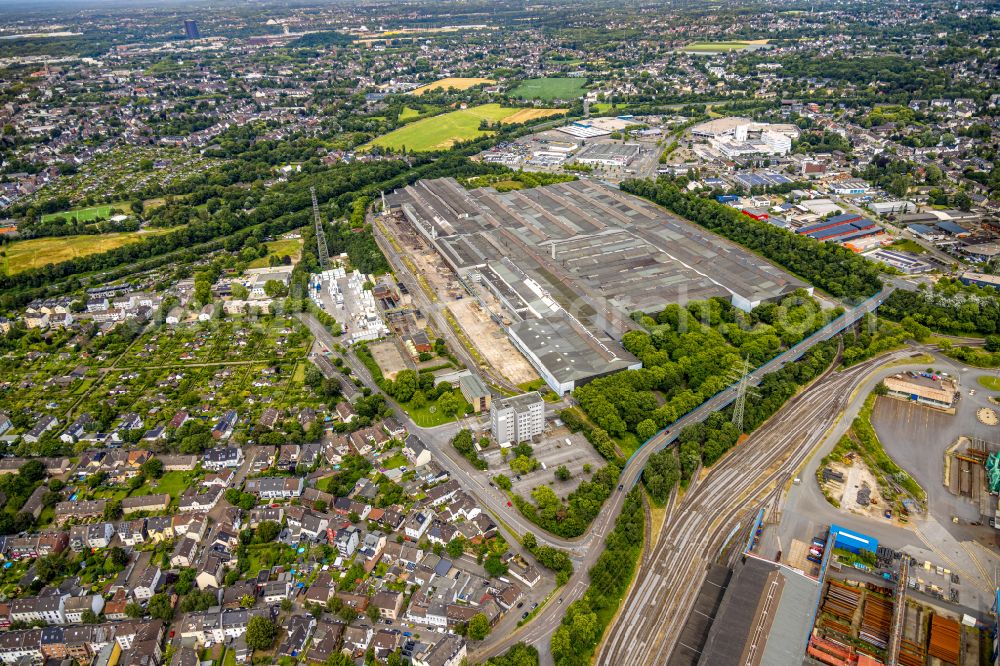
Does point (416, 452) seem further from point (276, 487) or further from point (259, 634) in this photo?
point (259, 634)

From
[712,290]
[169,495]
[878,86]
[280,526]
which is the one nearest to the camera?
[280,526]

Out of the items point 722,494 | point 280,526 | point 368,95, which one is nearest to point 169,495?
point 280,526

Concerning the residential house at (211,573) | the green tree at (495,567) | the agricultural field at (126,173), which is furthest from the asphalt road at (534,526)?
the agricultural field at (126,173)

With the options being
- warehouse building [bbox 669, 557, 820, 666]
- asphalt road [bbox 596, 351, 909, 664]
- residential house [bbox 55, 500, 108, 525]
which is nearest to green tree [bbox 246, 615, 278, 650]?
residential house [bbox 55, 500, 108, 525]

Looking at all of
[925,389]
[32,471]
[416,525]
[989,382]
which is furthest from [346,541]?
[989,382]

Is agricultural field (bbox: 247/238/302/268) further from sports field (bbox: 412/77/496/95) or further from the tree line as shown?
sports field (bbox: 412/77/496/95)

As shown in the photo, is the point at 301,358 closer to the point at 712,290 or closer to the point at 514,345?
the point at 514,345
